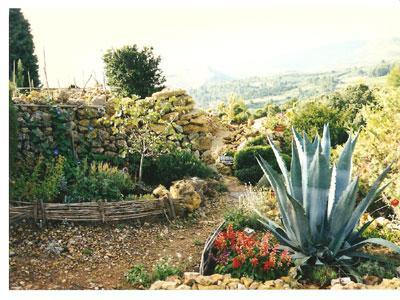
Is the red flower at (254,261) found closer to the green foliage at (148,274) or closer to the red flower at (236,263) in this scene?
the red flower at (236,263)

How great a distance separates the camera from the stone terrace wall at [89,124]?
7184 mm

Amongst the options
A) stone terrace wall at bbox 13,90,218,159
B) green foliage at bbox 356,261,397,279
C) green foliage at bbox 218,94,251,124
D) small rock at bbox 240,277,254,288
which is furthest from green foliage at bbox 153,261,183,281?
green foliage at bbox 218,94,251,124

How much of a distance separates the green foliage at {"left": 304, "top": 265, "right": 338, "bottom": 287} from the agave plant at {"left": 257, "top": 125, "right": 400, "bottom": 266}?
90 mm

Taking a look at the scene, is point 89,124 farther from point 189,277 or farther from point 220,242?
point 189,277

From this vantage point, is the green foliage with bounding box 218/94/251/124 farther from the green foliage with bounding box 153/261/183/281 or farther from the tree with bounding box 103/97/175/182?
the green foliage with bounding box 153/261/183/281

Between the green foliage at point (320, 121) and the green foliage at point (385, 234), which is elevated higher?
the green foliage at point (320, 121)

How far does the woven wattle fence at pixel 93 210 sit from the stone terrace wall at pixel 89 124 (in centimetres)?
94

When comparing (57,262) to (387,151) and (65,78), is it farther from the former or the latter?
(387,151)

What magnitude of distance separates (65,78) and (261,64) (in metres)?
2.84

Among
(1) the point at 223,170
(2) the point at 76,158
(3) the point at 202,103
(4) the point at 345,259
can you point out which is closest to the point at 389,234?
(4) the point at 345,259

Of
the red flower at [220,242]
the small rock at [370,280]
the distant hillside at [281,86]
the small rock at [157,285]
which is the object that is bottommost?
the small rock at [157,285]

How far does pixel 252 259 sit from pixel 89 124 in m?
3.37

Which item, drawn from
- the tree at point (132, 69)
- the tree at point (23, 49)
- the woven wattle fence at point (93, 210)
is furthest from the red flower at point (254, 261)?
the tree at point (23, 49)

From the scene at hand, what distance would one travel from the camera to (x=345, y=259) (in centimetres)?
570
